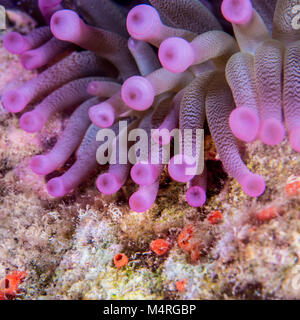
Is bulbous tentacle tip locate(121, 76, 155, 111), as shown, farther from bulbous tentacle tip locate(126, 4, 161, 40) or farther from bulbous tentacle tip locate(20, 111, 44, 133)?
bulbous tentacle tip locate(20, 111, 44, 133)

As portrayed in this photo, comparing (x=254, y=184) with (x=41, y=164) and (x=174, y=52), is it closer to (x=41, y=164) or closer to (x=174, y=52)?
(x=174, y=52)

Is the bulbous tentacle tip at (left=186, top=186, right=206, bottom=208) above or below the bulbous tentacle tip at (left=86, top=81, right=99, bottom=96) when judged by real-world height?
below

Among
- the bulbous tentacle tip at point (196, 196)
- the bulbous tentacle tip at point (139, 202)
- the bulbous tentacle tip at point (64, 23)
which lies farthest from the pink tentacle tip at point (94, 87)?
the bulbous tentacle tip at point (196, 196)

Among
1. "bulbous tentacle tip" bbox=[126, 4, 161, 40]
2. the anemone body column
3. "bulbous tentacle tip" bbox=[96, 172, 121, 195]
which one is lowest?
"bulbous tentacle tip" bbox=[96, 172, 121, 195]

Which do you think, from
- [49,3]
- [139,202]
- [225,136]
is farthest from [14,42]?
[225,136]

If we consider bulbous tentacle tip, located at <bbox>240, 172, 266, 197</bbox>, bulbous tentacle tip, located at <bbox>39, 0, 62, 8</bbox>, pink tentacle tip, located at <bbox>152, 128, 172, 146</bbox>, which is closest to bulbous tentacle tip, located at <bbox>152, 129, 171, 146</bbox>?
pink tentacle tip, located at <bbox>152, 128, 172, 146</bbox>
